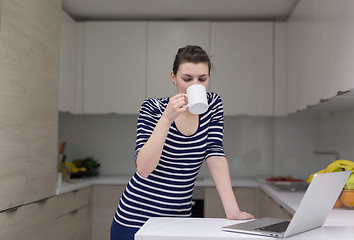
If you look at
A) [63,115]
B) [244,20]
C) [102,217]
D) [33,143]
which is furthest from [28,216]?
[244,20]

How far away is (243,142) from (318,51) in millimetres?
1668

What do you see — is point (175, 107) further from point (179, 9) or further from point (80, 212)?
point (179, 9)

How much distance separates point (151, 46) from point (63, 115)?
113 centimetres

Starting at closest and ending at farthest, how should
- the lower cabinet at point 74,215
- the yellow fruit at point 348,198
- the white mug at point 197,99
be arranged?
1. the white mug at point 197,99
2. the yellow fruit at point 348,198
3. the lower cabinet at point 74,215

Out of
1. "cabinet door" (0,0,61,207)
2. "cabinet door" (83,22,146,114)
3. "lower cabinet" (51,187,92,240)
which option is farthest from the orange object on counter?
"cabinet door" (83,22,146,114)

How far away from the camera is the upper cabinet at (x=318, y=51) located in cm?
210

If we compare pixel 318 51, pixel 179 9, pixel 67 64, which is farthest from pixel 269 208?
pixel 67 64

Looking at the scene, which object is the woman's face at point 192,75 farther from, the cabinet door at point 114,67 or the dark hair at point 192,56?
the cabinet door at point 114,67

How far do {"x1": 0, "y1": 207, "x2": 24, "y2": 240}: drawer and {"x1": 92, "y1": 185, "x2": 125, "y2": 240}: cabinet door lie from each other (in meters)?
1.32

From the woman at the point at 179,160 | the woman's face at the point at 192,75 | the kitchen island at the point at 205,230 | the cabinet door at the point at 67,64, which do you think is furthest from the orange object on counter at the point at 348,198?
the cabinet door at the point at 67,64

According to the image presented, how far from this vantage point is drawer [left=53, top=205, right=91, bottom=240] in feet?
9.89

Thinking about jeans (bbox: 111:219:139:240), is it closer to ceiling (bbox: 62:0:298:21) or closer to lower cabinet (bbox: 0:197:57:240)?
lower cabinet (bbox: 0:197:57:240)

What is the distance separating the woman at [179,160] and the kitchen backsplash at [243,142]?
2.48 metres

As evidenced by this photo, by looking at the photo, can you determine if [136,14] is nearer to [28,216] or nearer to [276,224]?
[28,216]
